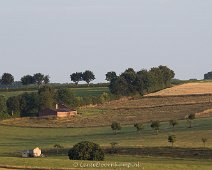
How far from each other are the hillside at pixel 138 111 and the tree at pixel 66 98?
12.5ft

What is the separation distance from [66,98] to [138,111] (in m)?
28.4

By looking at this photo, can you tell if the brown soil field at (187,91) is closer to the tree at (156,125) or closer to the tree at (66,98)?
the tree at (66,98)

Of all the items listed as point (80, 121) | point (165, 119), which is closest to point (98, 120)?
A: point (80, 121)

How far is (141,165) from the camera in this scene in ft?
191

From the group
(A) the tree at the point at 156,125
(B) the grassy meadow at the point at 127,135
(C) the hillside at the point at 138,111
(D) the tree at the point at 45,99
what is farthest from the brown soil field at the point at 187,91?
(A) the tree at the point at 156,125

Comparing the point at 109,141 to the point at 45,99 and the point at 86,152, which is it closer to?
the point at 86,152

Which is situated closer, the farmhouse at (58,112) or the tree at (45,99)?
the farmhouse at (58,112)

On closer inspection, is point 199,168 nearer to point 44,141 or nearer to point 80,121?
point 44,141

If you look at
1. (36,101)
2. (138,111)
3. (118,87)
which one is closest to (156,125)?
(138,111)

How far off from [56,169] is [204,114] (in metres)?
78.9

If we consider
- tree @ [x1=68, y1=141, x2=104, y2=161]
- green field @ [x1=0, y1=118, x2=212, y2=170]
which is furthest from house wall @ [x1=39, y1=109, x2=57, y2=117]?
tree @ [x1=68, y1=141, x2=104, y2=161]

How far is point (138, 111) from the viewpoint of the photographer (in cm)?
14888

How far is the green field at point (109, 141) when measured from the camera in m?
62.6

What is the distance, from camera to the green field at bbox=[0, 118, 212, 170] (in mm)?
62619
